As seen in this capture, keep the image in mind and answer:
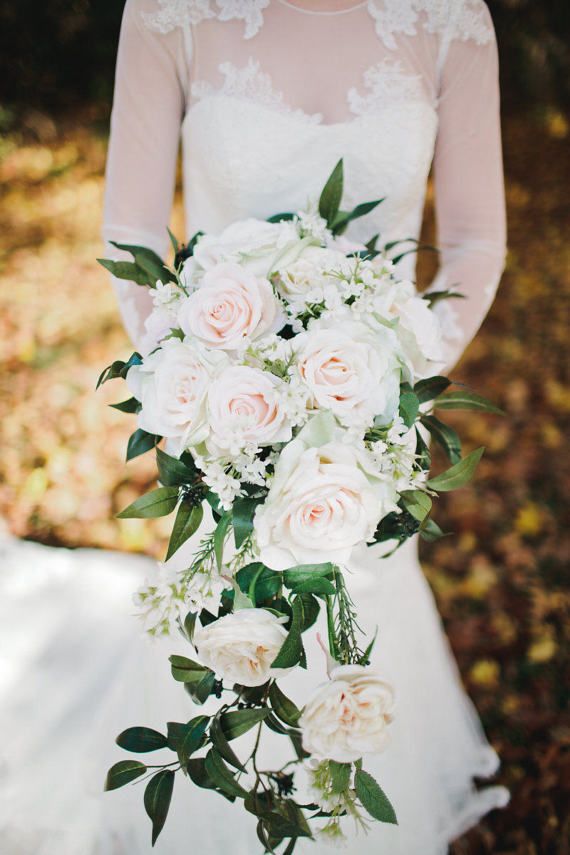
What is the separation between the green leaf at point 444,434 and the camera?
1.47 metres

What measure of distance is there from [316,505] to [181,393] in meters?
0.30

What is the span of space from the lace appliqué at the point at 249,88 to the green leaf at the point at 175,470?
1.02m

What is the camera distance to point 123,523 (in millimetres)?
3219

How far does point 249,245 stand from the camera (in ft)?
4.34

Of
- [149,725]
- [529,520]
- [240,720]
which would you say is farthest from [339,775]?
[529,520]

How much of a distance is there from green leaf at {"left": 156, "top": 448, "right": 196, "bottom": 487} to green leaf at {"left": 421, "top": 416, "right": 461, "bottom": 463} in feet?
1.76

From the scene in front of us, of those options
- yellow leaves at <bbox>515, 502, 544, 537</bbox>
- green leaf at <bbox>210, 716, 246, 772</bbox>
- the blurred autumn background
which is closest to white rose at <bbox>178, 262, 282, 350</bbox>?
green leaf at <bbox>210, 716, 246, 772</bbox>

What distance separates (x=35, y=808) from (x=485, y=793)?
1.48 metres

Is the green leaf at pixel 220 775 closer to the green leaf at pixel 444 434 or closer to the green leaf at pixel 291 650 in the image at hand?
the green leaf at pixel 291 650

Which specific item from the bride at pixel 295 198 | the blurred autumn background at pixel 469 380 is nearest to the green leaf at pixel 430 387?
the bride at pixel 295 198

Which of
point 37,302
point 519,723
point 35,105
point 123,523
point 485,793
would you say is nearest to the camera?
point 485,793

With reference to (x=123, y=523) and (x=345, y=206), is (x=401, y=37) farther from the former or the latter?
(x=123, y=523)

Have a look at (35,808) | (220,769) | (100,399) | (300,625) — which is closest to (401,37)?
(300,625)

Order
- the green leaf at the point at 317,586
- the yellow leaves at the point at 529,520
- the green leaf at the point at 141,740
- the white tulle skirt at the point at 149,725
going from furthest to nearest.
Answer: the yellow leaves at the point at 529,520, the white tulle skirt at the point at 149,725, the green leaf at the point at 141,740, the green leaf at the point at 317,586
